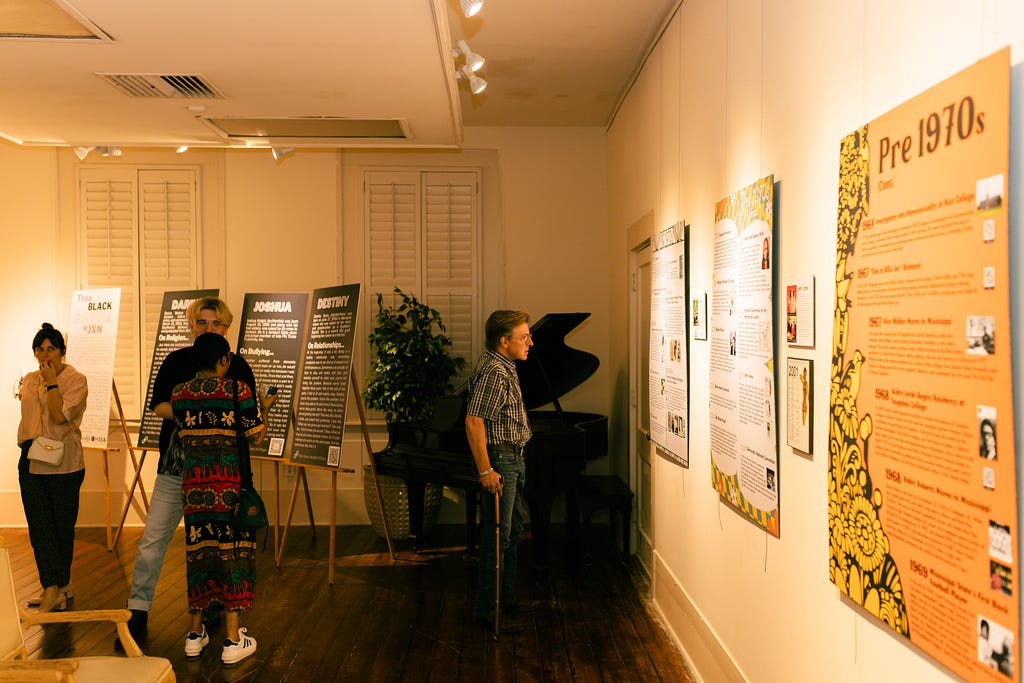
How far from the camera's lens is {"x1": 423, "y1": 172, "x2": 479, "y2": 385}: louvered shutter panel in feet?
23.4

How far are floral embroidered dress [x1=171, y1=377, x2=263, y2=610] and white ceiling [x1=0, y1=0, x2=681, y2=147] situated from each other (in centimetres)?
164

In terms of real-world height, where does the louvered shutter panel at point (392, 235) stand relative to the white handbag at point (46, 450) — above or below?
above

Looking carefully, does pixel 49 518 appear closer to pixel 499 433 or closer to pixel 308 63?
pixel 499 433

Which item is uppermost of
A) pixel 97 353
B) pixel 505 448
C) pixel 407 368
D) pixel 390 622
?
pixel 97 353

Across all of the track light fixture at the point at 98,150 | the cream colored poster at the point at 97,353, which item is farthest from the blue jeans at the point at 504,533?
the track light fixture at the point at 98,150

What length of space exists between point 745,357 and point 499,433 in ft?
5.03

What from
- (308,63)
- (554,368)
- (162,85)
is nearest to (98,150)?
(162,85)

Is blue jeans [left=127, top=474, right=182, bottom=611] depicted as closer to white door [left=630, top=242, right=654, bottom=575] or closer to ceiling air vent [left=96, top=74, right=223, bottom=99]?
ceiling air vent [left=96, top=74, right=223, bottom=99]

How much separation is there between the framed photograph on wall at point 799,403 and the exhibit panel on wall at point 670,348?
1.46 metres

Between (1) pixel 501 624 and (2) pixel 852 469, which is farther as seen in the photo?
(1) pixel 501 624

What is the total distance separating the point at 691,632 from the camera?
3.95 metres

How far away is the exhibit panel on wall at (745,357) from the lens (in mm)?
2811

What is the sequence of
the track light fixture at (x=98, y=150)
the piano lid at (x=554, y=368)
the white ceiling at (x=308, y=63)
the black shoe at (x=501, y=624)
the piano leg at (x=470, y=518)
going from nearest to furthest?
the white ceiling at (x=308, y=63) < the black shoe at (x=501, y=624) < the piano lid at (x=554, y=368) < the piano leg at (x=470, y=518) < the track light fixture at (x=98, y=150)

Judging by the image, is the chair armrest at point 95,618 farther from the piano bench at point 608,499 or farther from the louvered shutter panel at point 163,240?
the louvered shutter panel at point 163,240
